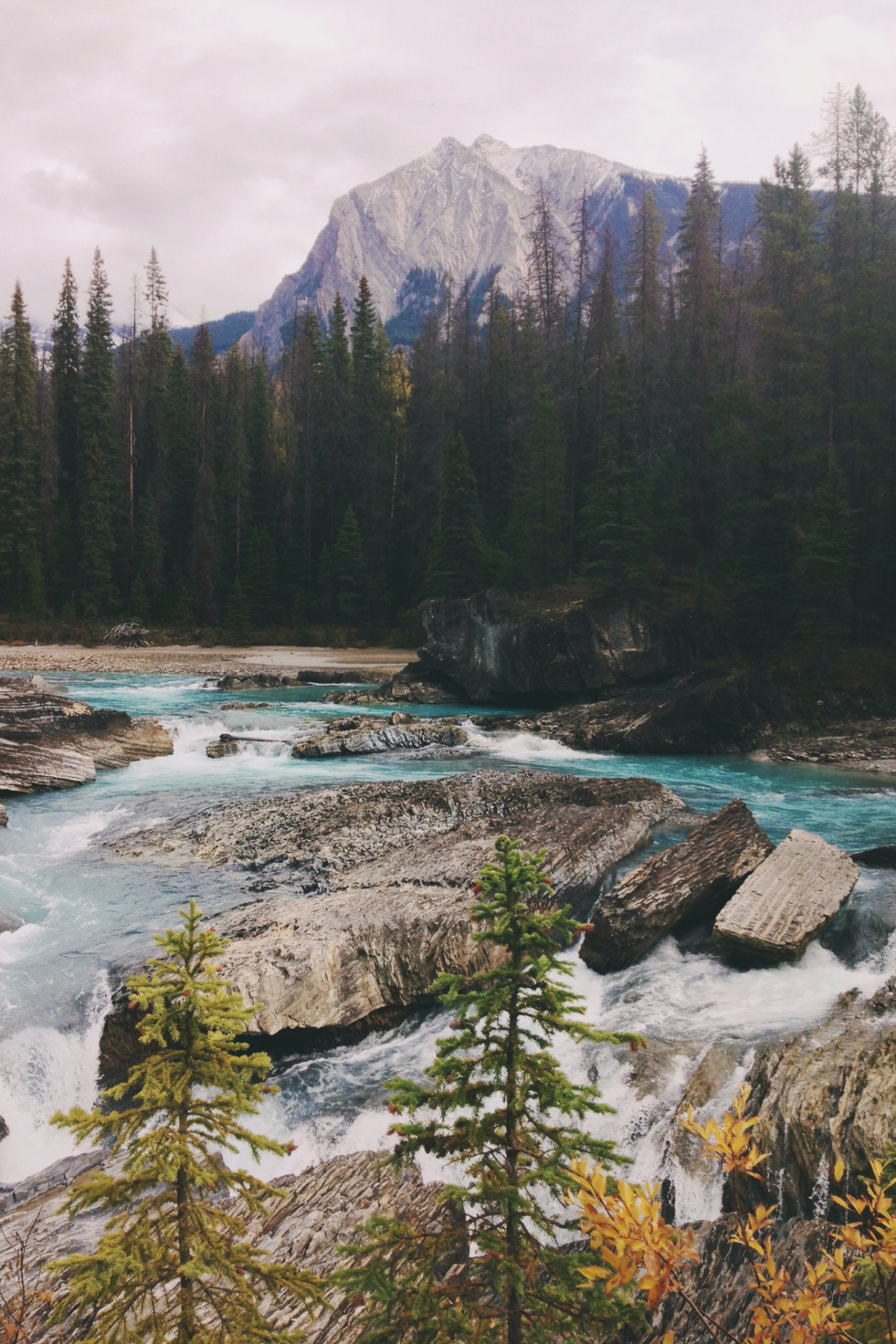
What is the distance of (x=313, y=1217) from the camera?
460cm

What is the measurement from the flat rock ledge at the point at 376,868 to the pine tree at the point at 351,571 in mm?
31936

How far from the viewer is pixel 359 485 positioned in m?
51.8

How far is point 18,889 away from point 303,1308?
7969 mm

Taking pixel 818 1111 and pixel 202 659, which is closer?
pixel 818 1111

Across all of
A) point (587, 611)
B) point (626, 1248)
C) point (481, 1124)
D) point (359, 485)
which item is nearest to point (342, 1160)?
point (481, 1124)

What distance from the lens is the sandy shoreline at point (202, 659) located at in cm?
3391

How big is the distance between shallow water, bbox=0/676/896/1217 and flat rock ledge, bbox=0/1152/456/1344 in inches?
26.5

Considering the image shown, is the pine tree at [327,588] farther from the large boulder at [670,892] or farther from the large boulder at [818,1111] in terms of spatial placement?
the large boulder at [818,1111]

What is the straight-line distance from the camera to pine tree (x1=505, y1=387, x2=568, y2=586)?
118ft

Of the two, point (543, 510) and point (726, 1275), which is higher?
point (543, 510)

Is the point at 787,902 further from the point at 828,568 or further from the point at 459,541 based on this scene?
the point at 459,541

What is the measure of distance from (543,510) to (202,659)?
18009 millimetres

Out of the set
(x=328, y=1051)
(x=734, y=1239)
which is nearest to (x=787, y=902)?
(x=328, y=1051)

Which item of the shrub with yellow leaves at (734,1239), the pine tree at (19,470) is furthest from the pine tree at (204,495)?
the shrub with yellow leaves at (734,1239)
